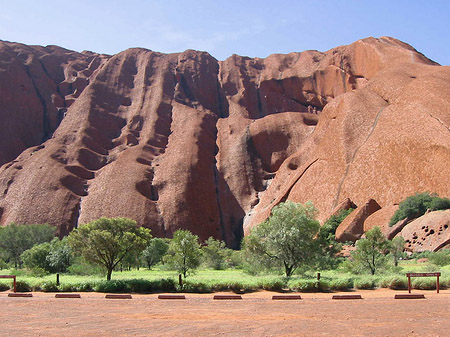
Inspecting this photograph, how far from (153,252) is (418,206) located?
24664 millimetres

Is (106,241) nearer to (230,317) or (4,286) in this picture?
(4,286)

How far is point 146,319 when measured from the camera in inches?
474

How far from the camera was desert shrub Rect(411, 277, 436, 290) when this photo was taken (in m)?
Answer: 18.4

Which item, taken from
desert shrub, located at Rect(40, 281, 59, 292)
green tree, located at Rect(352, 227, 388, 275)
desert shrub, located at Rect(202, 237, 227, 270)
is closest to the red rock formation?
green tree, located at Rect(352, 227, 388, 275)

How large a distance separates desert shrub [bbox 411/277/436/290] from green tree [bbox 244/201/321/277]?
658 centimetres

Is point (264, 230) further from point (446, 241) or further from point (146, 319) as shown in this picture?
point (446, 241)

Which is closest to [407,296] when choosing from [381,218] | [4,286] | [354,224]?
[4,286]

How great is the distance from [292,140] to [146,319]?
68668 millimetres

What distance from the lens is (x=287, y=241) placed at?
2405 cm

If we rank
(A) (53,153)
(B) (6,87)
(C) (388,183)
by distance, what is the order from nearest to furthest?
(C) (388,183) < (A) (53,153) < (B) (6,87)

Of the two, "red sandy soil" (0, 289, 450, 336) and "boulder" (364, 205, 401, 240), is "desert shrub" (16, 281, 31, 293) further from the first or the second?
"boulder" (364, 205, 401, 240)

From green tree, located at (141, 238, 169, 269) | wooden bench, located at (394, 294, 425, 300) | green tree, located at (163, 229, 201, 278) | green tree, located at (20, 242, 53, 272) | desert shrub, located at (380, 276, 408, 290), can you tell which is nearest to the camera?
wooden bench, located at (394, 294, 425, 300)

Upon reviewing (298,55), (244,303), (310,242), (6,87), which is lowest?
(244,303)

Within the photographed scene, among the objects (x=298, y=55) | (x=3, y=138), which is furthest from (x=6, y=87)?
(x=298, y=55)
